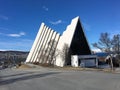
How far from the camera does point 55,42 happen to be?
8412 cm

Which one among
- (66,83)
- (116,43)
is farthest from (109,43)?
(66,83)

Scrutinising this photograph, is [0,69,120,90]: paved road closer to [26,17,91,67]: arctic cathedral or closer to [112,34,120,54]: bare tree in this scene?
[112,34,120,54]: bare tree

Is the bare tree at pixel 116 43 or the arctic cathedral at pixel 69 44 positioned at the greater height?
the arctic cathedral at pixel 69 44

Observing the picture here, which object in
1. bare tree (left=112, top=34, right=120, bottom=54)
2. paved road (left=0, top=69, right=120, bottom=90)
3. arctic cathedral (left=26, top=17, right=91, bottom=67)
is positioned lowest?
paved road (left=0, top=69, right=120, bottom=90)

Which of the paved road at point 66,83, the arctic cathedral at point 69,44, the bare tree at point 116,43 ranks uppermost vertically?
the arctic cathedral at point 69,44

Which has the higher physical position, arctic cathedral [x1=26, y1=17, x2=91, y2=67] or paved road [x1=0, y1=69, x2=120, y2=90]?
arctic cathedral [x1=26, y1=17, x2=91, y2=67]

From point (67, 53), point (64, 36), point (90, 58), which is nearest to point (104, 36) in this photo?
point (90, 58)

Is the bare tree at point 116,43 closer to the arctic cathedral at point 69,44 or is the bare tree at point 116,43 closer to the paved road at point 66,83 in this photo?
the arctic cathedral at point 69,44

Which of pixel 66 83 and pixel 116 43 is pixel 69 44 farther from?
pixel 66 83

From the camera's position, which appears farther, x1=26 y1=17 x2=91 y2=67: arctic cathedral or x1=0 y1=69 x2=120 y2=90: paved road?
x1=26 y1=17 x2=91 y2=67: arctic cathedral

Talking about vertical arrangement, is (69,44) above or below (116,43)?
above

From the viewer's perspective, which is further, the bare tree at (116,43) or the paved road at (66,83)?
the bare tree at (116,43)

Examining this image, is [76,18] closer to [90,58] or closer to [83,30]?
[83,30]

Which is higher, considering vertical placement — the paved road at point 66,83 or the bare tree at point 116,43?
the bare tree at point 116,43
